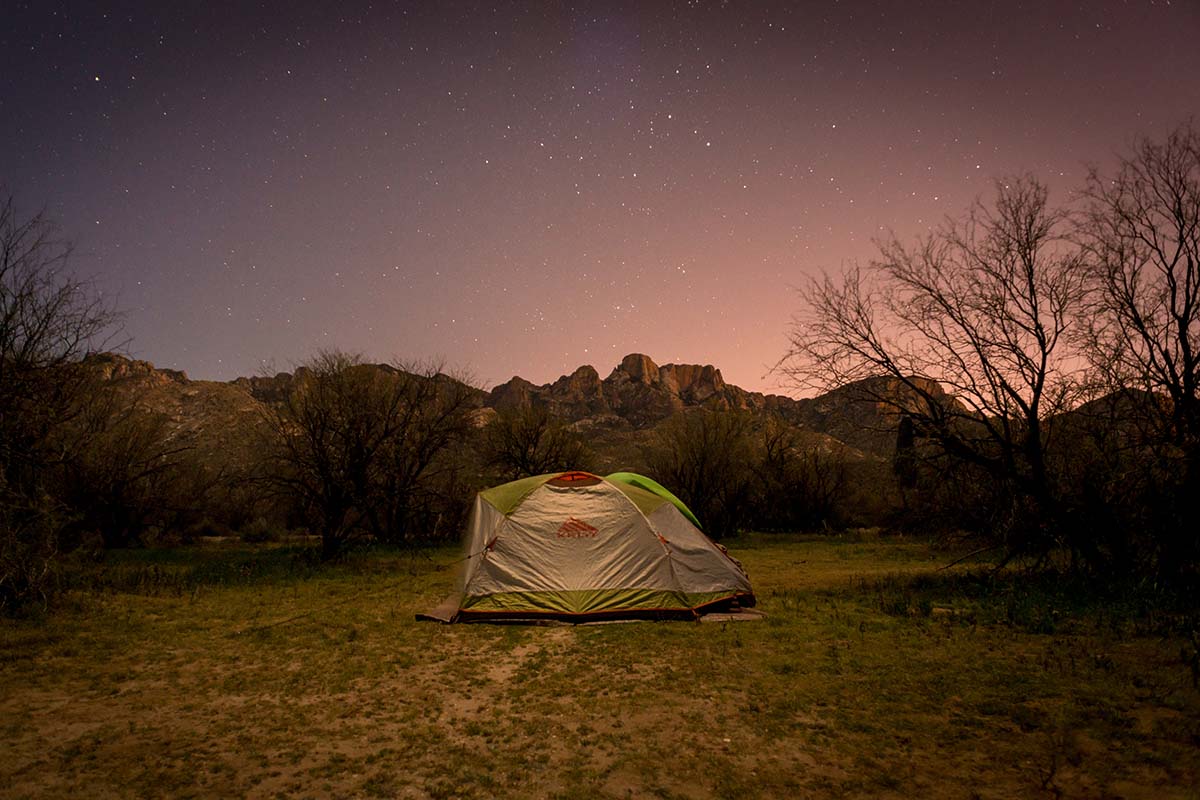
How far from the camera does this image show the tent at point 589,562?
31.0ft

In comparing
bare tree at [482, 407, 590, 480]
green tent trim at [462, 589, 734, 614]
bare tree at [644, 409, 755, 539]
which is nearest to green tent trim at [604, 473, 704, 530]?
green tent trim at [462, 589, 734, 614]

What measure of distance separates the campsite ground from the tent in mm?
524

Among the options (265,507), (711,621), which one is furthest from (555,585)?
(265,507)

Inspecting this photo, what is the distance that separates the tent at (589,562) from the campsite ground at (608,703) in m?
0.52

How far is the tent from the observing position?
9.44 metres

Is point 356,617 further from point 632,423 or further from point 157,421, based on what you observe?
point 632,423

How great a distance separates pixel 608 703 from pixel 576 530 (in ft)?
13.8

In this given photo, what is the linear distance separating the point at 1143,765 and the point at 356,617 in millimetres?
9408

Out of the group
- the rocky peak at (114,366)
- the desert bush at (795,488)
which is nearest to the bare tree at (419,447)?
the rocky peak at (114,366)

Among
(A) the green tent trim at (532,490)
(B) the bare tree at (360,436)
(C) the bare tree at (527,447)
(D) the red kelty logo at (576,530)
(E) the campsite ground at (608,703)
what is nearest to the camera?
(E) the campsite ground at (608,703)

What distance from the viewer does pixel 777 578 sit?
13992 millimetres

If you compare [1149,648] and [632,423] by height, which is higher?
[632,423]

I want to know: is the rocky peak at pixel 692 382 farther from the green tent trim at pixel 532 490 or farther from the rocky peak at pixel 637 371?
the green tent trim at pixel 532 490

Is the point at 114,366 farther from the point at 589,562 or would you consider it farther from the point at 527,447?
the point at 527,447
